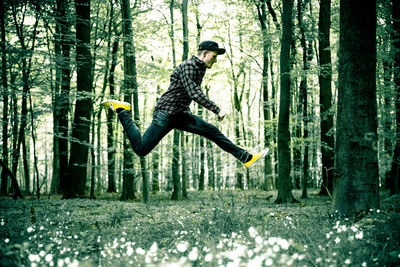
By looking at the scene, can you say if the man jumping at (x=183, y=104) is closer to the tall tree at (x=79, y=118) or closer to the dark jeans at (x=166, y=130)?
the dark jeans at (x=166, y=130)

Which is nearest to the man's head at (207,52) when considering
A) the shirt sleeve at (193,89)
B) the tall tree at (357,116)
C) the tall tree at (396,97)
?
the shirt sleeve at (193,89)

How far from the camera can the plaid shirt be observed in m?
4.17

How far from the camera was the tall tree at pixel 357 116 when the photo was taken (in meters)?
4.44

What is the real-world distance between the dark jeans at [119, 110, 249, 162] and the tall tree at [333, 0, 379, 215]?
1564 mm

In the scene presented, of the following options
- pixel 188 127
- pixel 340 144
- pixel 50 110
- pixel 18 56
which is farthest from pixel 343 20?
pixel 50 110

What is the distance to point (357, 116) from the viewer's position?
14.8 feet

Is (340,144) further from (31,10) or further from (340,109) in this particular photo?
(31,10)

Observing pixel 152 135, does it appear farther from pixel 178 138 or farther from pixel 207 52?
pixel 178 138

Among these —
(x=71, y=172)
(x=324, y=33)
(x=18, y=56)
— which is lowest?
(x=71, y=172)

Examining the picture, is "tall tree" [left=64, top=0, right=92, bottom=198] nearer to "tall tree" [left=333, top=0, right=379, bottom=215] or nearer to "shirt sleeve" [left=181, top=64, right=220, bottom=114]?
"shirt sleeve" [left=181, top=64, right=220, bottom=114]

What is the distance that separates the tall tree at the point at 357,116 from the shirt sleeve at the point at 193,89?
7.06ft

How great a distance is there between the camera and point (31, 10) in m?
8.11

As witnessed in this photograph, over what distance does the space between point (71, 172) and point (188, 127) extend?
904 centimetres

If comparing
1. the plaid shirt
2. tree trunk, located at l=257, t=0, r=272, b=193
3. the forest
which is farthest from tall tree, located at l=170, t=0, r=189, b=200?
the plaid shirt
